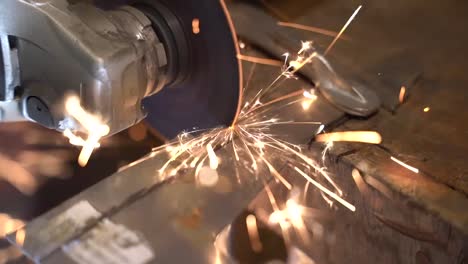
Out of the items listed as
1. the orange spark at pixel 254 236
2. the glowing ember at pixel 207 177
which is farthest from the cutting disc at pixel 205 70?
the orange spark at pixel 254 236

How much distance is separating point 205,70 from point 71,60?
0.24 m

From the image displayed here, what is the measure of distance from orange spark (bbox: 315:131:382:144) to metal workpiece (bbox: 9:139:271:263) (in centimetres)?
11

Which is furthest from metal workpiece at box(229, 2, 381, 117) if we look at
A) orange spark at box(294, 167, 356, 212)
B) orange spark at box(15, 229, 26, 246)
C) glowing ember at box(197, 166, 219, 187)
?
orange spark at box(15, 229, 26, 246)

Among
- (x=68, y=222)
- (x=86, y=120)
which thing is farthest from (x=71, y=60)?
(x=68, y=222)

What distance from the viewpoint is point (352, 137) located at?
0.94 m

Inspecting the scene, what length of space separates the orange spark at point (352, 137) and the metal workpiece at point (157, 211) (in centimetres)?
11

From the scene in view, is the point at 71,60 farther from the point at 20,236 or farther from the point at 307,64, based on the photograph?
the point at 307,64

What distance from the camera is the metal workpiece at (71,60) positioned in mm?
787

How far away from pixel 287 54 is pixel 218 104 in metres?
0.17

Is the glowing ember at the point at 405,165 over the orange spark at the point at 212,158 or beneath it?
over

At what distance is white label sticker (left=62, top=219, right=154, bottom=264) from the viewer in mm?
742

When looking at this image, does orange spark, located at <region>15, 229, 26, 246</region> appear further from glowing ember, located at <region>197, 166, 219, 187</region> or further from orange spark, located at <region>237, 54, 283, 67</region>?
orange spark, located at <region>237, 54, 283, 67</region>

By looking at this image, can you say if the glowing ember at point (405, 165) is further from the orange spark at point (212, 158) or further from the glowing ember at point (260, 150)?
the orange spark at point (212, 158)

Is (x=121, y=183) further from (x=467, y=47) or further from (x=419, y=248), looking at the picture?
(x=467, y=47)
